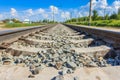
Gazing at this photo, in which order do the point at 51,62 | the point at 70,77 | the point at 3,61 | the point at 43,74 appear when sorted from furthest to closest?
the point at 3,61
the point at 51,62
the point at 43,74
the point at 70,77

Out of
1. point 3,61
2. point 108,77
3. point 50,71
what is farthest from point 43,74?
point 3,61

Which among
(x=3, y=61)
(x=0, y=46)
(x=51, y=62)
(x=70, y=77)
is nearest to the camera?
(x=70, y=77)

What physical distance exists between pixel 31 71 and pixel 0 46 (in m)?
2.43

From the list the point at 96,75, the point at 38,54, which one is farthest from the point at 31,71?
the point at 38,54

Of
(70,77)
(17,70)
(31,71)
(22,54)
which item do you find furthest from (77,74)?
(22,54)

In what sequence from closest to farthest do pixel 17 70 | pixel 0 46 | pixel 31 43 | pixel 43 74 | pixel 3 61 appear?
1. pixel 43 74
2. pixel 17 70
3. pixel 3 61
4. pixel 0 46
5. pixel 31 43

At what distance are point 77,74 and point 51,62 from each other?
0.80 m

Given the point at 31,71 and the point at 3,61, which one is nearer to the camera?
the point at 31,71

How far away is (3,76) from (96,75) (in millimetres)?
1271

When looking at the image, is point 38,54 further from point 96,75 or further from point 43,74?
point 96,75

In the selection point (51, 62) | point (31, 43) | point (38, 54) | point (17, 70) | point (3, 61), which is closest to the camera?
point (17, 70)

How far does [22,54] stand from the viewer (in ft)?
15.4

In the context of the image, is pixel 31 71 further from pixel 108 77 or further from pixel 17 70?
pixel 108 77

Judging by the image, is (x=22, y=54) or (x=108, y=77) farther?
(x=22, y=54)
